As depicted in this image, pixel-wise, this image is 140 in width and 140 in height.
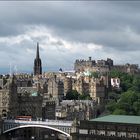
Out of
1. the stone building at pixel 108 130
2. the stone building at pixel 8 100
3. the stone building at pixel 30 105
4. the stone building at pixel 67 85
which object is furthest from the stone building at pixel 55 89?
the stone building at pixel 108 130

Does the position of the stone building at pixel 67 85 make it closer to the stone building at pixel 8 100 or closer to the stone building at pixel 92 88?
the stone building at pixel 92 88

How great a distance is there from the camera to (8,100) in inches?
4877

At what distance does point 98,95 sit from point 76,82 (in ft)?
40.3

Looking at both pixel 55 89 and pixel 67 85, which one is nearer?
pixel 55 89

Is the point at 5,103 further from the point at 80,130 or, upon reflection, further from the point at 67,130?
the point at 80,130

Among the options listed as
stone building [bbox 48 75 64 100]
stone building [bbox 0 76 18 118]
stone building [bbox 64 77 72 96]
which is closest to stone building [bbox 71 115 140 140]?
stone building [bbox 0 76 18 118]

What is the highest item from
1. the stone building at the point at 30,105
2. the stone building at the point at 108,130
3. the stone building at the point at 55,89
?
the stone building at the point at 55,89

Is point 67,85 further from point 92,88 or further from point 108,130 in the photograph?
point 108,130

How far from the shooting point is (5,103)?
124438mm

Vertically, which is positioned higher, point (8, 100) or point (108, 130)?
Result: point (8, 100)

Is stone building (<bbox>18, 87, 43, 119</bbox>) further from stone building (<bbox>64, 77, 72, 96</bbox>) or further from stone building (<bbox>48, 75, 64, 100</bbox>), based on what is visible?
stone building (<bbox>64, 77, 72, 96</bbox>)

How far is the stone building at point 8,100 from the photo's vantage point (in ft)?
406

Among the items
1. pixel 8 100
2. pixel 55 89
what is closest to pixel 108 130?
pixel 8 100

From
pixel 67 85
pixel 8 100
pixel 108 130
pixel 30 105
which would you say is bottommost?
pixel 108 130
